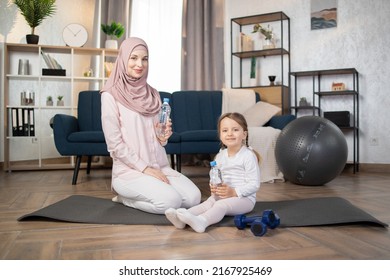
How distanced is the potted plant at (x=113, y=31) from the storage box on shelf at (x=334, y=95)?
213 cm

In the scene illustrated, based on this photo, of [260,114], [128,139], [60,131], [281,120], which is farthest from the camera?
[260,114]

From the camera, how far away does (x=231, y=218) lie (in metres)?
1.88

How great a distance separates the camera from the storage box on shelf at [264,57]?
185 inches

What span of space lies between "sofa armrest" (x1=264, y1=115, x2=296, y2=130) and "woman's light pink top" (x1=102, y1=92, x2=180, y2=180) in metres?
1.77

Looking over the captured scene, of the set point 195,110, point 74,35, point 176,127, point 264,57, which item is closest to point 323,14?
point 264,57

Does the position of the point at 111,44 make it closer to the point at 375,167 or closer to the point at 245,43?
the point at 245,43

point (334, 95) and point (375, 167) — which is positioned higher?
point (334, 95)

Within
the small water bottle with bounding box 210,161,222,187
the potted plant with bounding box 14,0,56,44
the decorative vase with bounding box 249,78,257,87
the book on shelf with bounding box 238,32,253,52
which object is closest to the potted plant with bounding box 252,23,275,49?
the book on shelf with bounding box 238,32,253,52

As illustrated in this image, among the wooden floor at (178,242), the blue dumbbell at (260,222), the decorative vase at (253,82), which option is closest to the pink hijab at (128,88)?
the wooden floor at (178,242)

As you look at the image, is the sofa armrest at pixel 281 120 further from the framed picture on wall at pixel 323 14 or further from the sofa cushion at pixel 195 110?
the framed picture on wall at pixel 323 14

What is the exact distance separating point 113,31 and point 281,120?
2454 millimetres

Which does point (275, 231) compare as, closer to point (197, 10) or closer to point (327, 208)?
point (327, 208)
